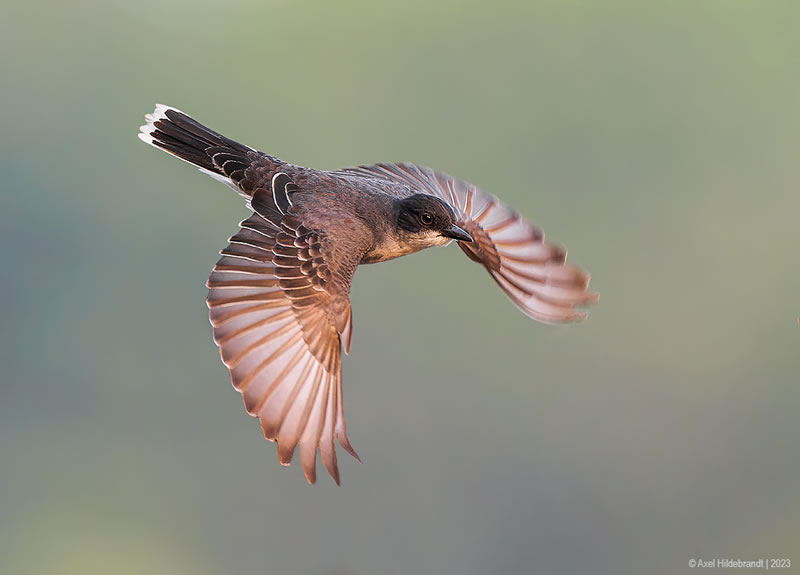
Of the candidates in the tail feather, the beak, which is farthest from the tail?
the beak

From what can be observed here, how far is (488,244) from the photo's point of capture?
193 inches

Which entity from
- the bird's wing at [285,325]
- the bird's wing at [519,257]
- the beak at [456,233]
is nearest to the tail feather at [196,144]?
the bird's wing at [285,325]

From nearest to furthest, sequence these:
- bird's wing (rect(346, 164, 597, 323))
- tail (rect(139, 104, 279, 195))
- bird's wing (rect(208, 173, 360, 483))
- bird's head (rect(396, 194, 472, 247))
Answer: bird's wing (rect(208, 173, 360, 483)) → bird's head (rect(396, 194, 472, 247)) → tail (rect(139, 104, 279, 195)) → bird's wing (rect(346, 164, 597, 323))

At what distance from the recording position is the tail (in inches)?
179

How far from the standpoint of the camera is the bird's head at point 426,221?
431 centimetres

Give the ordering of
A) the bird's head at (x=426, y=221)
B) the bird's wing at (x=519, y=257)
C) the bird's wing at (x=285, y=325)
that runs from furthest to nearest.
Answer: the bird's wing at (x=519, y=257), the bird's head at (x=426, y=221), the bird's wing at (x=285, y=325)

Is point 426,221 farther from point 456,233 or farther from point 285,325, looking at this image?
point 285,325

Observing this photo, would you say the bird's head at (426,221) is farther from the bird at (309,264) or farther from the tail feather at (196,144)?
the tail feather at (196,144)

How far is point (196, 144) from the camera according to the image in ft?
15.5

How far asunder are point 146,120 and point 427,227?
1729 millimetres

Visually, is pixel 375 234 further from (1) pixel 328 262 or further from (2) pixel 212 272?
(2) pixel 212 272

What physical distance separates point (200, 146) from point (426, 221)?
4.43 ft

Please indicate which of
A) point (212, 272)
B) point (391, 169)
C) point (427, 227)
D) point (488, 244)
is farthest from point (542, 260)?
point (212, 272)

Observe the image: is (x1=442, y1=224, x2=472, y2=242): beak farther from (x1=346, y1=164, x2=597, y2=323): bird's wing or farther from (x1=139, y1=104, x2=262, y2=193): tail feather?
(x1=139, y1=104, x2=262, y2=193): tail feather
